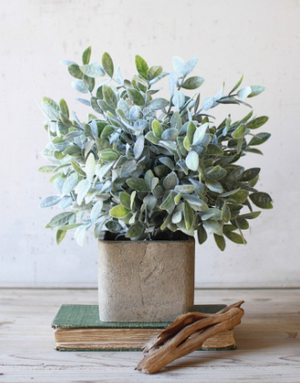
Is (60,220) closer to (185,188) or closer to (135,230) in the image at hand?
(135,230)

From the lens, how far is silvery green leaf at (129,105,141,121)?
0.74 metres

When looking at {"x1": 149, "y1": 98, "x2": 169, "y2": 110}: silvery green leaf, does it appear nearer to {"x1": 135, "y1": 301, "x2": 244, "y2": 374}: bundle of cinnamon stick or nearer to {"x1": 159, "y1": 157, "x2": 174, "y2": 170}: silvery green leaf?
{"x1": 159, "y1": 157, "x2": 174, "y2": 170}: silvery green leaf

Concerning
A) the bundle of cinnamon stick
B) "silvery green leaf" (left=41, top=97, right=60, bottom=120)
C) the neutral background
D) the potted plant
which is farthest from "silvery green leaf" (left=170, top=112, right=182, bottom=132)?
the neutral background

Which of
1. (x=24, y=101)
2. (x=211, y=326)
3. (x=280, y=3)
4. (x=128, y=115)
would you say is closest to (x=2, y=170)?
(x=24, y=101)

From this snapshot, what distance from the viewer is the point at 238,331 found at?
3.09 feet

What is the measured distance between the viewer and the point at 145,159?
2.61 feet

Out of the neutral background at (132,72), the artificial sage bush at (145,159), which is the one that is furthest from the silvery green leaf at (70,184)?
the neutral background at (132,72)

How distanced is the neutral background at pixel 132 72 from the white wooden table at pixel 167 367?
308mm

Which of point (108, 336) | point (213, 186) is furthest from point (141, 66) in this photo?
point (108, 336)

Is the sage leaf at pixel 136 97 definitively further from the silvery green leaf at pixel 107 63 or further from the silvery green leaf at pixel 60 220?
the silvery green leaf at pixel 60 220

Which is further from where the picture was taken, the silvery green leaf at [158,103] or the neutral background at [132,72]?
the neutral background at [132,72]

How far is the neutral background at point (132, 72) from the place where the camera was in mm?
1351

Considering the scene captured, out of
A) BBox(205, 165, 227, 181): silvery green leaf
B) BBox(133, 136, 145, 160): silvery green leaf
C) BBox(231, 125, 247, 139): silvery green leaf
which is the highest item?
BBox(231, 125, 247, 139): silvery green leaf

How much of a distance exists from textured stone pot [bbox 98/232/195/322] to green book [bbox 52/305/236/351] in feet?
0.06
